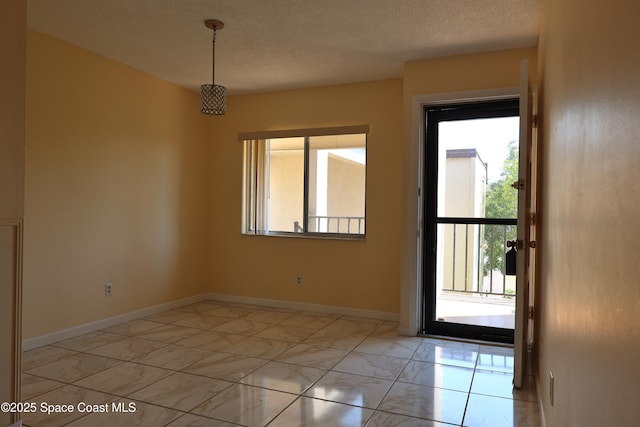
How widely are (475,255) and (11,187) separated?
346cm

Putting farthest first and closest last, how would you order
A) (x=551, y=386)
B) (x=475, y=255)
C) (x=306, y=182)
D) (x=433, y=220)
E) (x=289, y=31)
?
(x=306, y=182)
(x=433, y=220)
(x=475, y=255)
(x=289, y=31)
(x=551, y=386)

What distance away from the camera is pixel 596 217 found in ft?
3.78

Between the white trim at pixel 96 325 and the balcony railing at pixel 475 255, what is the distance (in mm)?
2954

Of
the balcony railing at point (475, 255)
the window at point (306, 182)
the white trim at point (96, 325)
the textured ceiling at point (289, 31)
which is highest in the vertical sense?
the textured ceiling at point (289, 31)

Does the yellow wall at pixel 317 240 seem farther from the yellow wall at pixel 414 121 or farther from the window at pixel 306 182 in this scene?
the yellow wall at pixel 414 121

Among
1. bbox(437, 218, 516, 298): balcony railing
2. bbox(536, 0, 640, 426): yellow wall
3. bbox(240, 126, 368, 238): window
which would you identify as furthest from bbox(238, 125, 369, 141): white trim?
bbox(536, 0, 640, 426): yellow wall

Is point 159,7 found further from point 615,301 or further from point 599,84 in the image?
point 615,301

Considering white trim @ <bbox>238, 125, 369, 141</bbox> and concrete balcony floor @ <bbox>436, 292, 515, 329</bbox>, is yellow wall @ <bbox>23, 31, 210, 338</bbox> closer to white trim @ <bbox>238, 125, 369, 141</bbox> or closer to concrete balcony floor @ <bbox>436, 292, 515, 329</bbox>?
white trim @ <bbox>238, 125, 369, 141</bbox>

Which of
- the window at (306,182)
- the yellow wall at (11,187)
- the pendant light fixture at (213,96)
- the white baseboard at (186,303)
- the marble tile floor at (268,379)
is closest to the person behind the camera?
the yellow wall at (11,187)

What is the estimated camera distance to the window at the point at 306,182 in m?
4.70

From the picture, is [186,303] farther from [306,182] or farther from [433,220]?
[433,220]

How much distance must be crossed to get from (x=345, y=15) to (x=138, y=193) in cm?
274

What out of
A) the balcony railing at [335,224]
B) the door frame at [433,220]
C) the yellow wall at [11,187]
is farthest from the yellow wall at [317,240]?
the yellow wall at [11,187]

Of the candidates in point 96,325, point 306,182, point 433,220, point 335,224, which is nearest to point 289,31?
point 306,182
